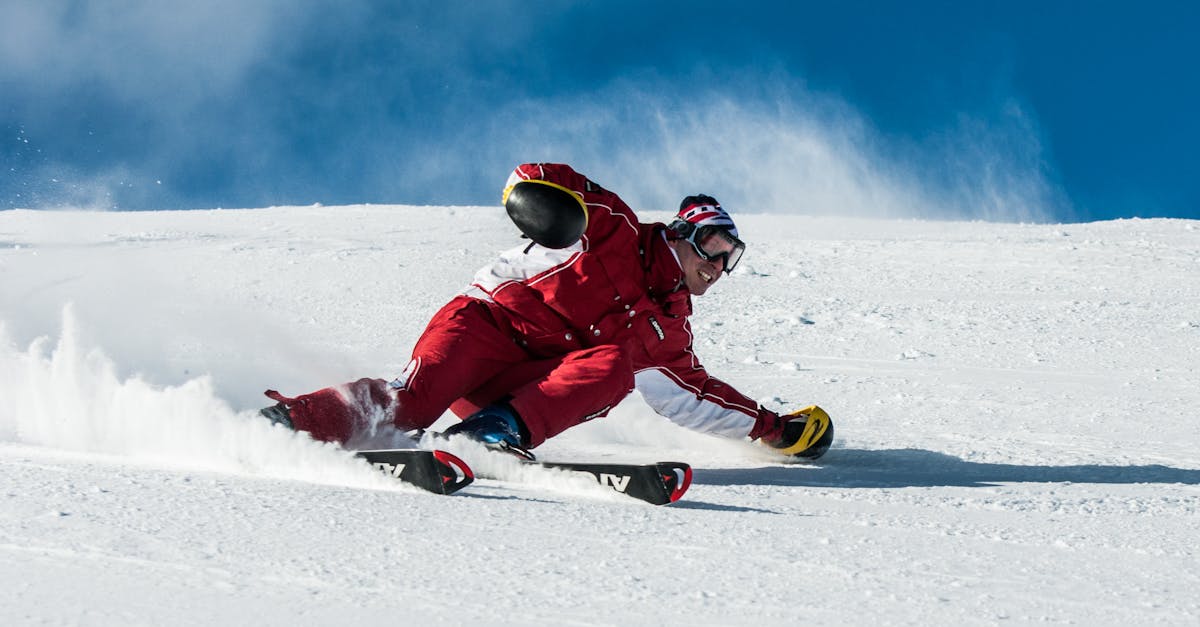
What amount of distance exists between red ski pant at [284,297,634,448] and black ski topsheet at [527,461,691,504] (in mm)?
419

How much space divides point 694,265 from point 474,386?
34.0 inches

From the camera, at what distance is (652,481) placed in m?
2.99

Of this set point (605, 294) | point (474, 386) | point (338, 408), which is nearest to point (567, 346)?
point (605, 294)

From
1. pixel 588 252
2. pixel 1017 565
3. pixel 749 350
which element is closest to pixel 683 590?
pixel 1017 565

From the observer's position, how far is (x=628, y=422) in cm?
472

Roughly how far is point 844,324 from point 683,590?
5.97 meters

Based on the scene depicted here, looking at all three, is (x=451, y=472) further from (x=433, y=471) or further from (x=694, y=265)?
(x=694, y=265)

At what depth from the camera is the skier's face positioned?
4.09 meters

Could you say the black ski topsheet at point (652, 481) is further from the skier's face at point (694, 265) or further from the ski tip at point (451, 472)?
the skier's face at point (694, 265)

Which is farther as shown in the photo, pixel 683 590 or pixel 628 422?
pixel 628 422

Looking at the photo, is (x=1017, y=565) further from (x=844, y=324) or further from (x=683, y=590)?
(x=844, y=324)

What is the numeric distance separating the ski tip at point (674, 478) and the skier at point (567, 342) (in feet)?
1.76

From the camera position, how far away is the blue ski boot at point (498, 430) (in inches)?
131

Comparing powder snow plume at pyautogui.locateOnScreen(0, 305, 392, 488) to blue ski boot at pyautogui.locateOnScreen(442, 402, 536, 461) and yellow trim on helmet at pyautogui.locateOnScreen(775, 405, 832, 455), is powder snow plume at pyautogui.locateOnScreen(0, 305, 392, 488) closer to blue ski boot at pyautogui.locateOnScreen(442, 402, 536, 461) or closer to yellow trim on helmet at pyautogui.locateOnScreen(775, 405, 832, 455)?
blue ski boot at pyautogui.locateOnScreen(442, 402, 536, 461)
